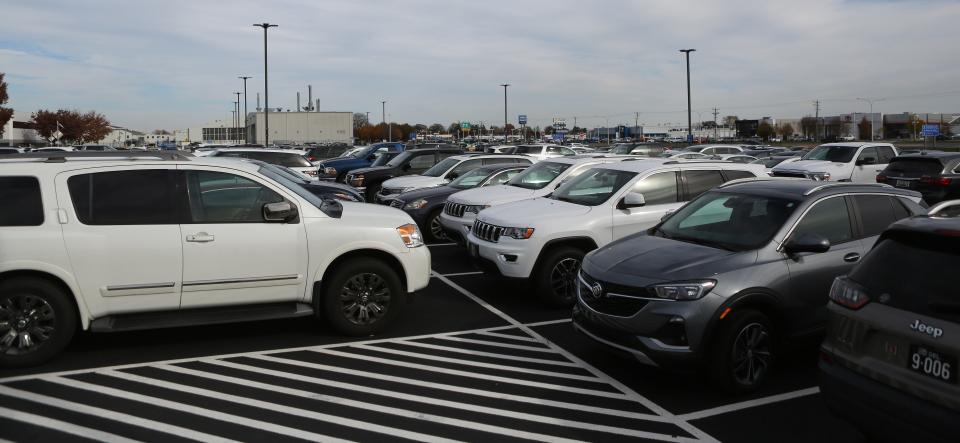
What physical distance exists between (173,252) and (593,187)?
17.2ft

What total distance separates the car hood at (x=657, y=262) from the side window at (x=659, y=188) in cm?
258

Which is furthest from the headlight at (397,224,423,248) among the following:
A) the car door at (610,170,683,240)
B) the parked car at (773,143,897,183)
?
the parked car at (773,143,897,183)

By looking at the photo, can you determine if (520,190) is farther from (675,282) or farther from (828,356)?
(828,356)

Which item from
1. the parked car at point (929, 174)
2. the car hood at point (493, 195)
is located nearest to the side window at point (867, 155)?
the parked car at point (929, 174)

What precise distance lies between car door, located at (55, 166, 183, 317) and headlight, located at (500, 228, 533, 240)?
3.62 meters

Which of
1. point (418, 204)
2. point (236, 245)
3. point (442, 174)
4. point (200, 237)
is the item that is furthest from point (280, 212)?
point (442, 174)

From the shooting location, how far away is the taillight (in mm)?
3788

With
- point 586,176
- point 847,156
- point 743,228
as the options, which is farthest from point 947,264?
point 847,156

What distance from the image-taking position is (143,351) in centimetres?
650

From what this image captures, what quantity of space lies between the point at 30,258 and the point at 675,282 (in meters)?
5.23

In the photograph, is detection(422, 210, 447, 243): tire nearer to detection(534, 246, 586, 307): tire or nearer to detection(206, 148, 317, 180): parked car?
detection(534, 246, 586, 307): tire

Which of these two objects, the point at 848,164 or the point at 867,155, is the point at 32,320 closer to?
the point at 848,164

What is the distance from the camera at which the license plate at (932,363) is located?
3.23 metres

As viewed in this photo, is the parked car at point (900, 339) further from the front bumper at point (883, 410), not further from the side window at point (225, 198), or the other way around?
the side window at point (225, 198)
